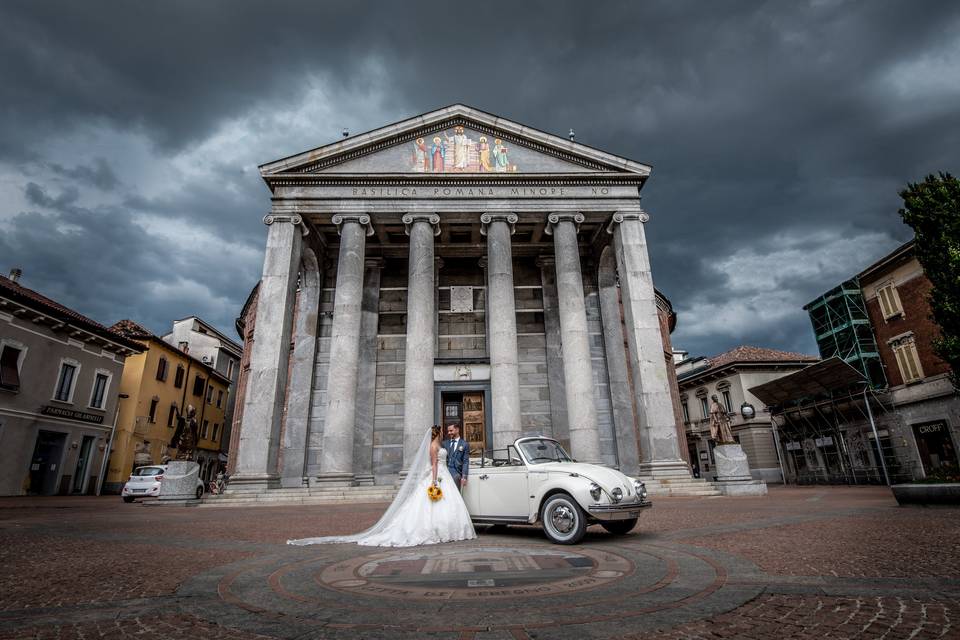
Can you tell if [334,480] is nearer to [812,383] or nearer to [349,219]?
[349,219]

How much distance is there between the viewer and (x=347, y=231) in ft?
68.8

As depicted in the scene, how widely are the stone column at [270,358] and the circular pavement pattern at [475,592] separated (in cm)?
1250

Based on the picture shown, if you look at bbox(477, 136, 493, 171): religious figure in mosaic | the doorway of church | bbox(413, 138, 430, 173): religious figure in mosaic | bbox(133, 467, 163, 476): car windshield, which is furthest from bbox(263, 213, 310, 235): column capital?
bbox(133, 467, 163, 476): car windshield

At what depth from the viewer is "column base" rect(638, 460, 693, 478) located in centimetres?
1748

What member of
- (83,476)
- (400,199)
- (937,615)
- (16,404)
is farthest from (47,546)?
(83,476)

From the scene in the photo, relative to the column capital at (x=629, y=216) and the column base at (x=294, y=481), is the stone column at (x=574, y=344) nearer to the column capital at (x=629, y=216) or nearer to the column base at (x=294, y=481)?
the column capital at (x=629, y=216)

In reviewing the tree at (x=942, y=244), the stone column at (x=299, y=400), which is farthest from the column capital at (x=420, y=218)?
the tree at (x=942, y=244)

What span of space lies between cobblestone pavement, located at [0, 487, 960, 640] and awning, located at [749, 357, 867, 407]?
2357 cm

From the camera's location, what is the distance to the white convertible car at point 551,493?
6922mm

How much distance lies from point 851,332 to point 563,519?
3232 centimetres

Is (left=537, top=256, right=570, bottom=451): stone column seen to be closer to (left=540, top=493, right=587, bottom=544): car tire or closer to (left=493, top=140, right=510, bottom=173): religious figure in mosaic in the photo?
(left=493, top=140, right=510, bottom=173): religious figure in mosaic

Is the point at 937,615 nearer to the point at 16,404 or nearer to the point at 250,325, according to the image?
the point at 16,404

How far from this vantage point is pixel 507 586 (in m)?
4.28

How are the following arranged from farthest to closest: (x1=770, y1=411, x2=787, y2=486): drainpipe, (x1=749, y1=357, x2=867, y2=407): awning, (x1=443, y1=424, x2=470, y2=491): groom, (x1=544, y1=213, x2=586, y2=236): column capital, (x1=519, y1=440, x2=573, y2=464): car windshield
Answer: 1. (x1=770, y1=411, x2=787, y2=486): drainpipe
2. (x1=749, y1=357, x2=867, y2=407): awning
3. (x1=544, y1=213, x2=586, y2=236): column capital
4. (x1=443, y1=424, x2=470, y2=491): groom
5. (x1=519, y1=440, x2=573, y2=464): car windshield
